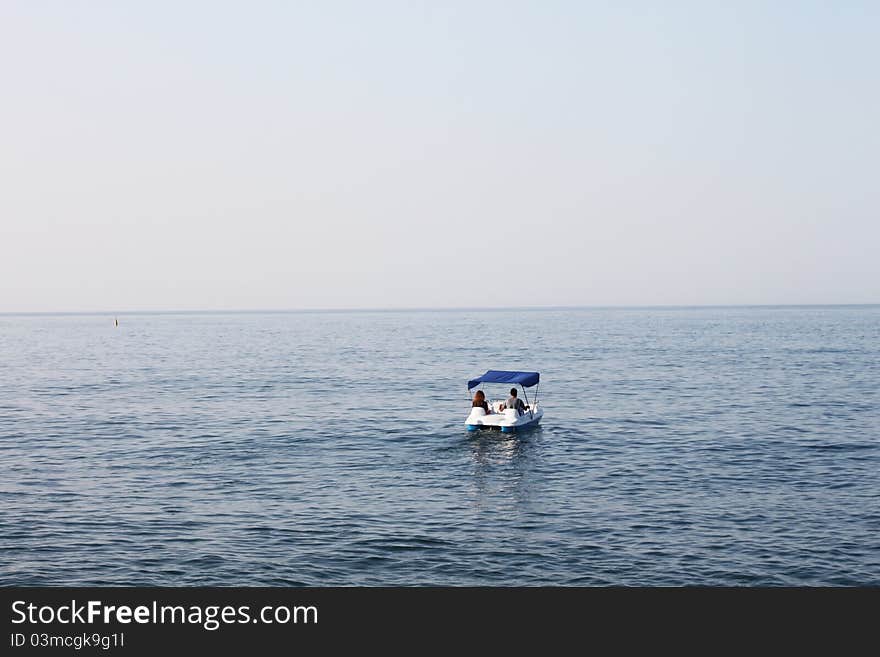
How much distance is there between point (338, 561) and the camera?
1019 inches

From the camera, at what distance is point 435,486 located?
120 feet

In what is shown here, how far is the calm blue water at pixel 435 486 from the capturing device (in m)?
25.5

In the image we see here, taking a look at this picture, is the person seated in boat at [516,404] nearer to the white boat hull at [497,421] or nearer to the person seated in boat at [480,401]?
the white boat hull at [497,421]

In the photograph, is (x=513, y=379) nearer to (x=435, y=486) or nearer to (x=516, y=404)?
(x=516, y=404)

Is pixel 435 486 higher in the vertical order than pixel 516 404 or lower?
lower

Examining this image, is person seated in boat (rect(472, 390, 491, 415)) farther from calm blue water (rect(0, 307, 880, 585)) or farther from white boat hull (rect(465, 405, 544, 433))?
calm blue water (rect(0, 307, 880, 585))

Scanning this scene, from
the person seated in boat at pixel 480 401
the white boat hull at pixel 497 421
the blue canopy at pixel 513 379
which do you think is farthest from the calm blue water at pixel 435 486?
the blue canopy at pixel 513 379

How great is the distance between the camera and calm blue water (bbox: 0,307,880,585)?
2550cm
